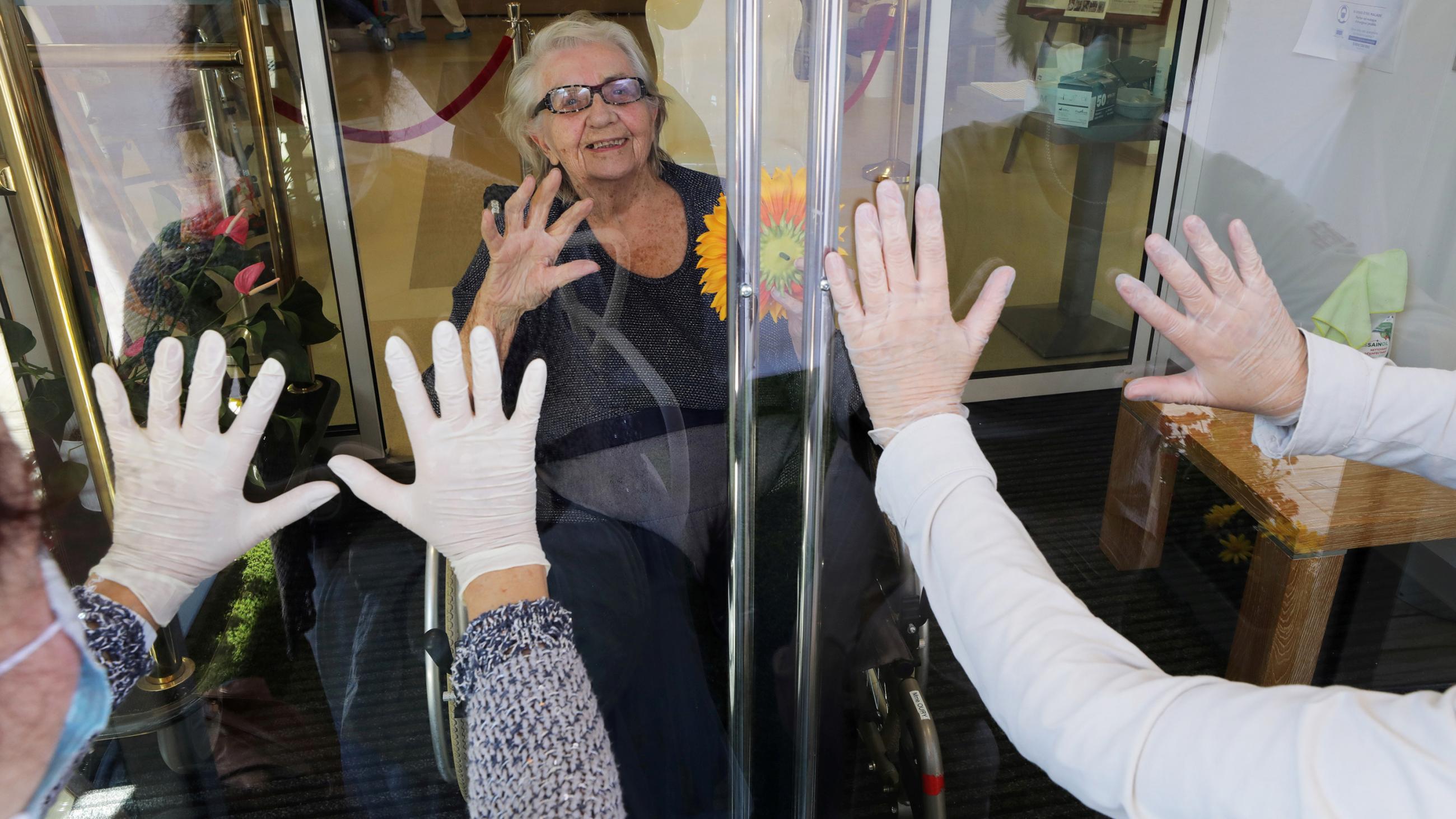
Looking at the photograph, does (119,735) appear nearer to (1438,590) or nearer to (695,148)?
(695,148)

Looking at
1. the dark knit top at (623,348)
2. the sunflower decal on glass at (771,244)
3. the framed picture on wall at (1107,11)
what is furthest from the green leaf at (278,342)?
the framed picture on wall at (1107,11)

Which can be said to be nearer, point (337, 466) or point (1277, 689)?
point (1277, 689)

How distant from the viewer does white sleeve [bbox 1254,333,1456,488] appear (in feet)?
3.22

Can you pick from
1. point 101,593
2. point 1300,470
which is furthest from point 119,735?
point 1300,470

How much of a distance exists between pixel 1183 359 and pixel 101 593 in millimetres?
1135

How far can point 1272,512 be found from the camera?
1146 millimetres

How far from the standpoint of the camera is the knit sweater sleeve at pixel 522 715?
89 cm

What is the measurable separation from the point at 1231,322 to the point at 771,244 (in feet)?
1.71

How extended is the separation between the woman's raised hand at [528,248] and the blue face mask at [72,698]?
15.7 inches

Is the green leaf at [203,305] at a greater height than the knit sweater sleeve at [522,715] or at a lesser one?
greater

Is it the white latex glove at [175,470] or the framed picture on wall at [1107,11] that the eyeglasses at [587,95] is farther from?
the framed picture on wall at [1107,11]

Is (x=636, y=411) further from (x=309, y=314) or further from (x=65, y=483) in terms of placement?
(x=65, y=483)

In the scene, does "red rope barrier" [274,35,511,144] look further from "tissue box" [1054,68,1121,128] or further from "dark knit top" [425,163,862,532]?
"tissue box" [1054,68,1121,128]

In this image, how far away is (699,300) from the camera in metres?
1.02
